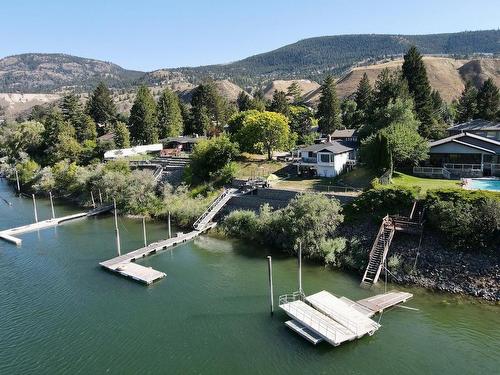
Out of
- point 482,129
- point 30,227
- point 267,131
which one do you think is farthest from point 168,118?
point 482,129

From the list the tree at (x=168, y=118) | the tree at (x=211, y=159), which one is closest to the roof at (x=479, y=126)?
the tree at (x=211, y=159)

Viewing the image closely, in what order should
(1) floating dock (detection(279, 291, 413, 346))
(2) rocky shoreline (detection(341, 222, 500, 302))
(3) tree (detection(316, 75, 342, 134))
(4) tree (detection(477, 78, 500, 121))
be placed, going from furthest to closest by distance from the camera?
1. (3) tree (detection(316, 75, 342, 134))
2. (4) tree (detection(477, 78, 500, 121))
3. (2) rocky shoreline (detection(341, 222, 500, 302))
4. (1) floating dock (detection(279, 291, 413, 346))

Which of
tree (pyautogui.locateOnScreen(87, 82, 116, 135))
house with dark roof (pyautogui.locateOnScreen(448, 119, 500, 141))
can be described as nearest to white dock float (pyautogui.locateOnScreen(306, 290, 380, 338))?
house with dark roof (pyautogui.locateOnScreen(448, 119, 500, 141))

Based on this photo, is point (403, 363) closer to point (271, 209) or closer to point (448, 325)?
point (448, 325)

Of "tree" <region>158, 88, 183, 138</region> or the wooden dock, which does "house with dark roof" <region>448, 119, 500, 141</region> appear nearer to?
the wooden dock

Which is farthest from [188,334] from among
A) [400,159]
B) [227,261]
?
[400,159]
